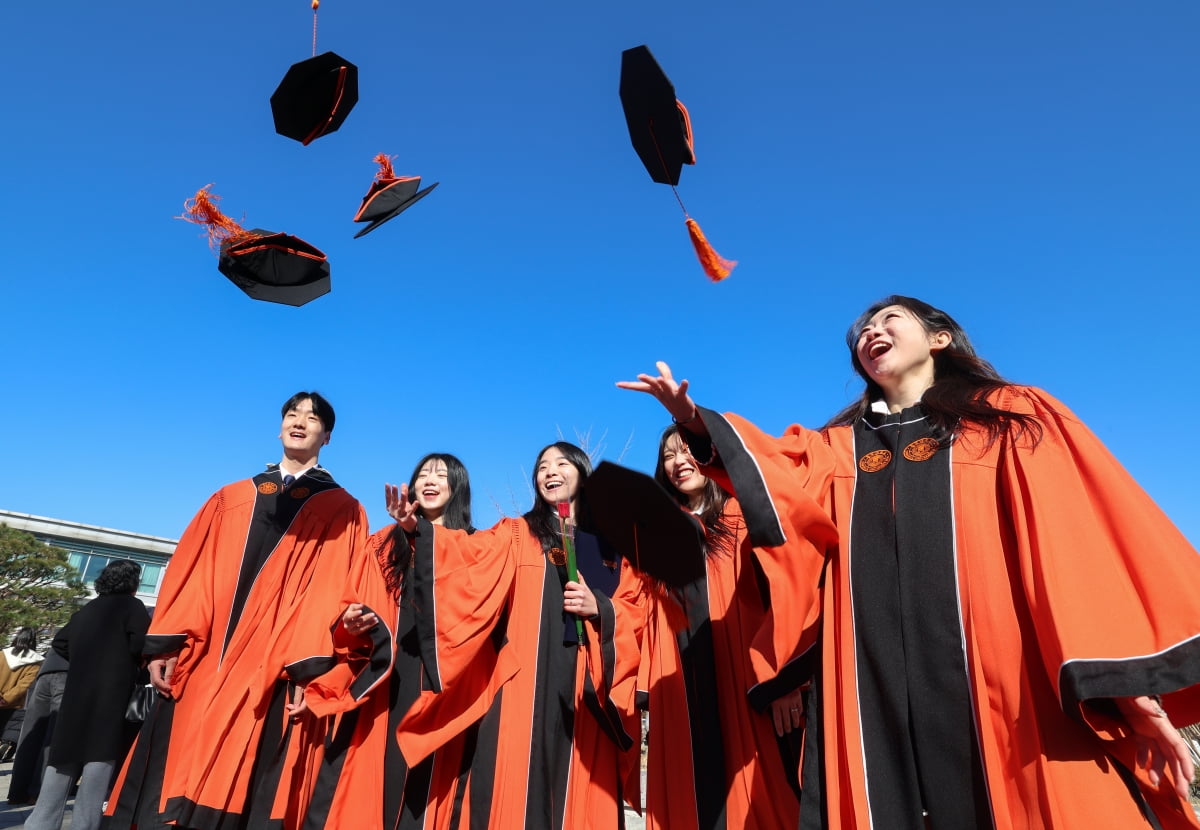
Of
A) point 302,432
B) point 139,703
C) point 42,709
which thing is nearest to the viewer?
point 139,703

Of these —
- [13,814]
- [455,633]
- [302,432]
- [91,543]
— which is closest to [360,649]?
[455,633]

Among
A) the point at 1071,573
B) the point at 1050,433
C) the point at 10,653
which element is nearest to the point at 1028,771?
the point at 1071,573

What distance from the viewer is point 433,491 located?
5.44m

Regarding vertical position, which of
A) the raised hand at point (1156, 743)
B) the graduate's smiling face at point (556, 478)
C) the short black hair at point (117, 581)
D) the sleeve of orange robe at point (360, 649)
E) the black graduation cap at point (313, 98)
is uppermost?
the black graduation cap at point (313, 98)

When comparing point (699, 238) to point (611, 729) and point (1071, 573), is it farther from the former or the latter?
point (611, 729)

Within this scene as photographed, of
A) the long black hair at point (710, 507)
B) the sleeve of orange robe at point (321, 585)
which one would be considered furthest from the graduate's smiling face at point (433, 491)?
the long black hair at point (710, 507)

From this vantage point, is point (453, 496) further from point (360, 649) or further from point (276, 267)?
point (276, 267)

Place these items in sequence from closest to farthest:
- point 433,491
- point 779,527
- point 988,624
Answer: point 988,624 → point 779,527 → point 433,491

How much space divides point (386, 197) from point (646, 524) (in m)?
2.95

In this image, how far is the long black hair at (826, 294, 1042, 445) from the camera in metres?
2.54

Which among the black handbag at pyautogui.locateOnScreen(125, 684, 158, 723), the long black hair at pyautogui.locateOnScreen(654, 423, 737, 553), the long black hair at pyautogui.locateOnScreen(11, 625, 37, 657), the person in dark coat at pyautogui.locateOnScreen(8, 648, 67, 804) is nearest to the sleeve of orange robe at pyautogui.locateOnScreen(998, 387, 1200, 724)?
the long black hair at pyautogui.locateOnScreen(654, 423, 737, 553)

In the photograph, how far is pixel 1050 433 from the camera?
2.45m

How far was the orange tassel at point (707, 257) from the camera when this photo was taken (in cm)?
362

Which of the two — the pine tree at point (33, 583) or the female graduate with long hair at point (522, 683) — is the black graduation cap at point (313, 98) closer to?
the female graduate with long hair at point (522, 683)
